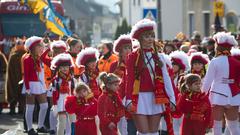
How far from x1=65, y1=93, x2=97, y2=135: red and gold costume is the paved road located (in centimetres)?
329

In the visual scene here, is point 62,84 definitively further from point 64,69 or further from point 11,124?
point 11,124

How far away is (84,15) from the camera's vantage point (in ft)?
419

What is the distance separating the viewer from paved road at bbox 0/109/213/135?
16.2m

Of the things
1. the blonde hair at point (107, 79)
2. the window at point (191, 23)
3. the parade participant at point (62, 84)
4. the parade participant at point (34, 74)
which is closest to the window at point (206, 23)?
the window at point (191, 23)

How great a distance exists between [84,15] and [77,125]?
11593cm

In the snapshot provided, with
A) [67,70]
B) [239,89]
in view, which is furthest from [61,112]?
[239,89]

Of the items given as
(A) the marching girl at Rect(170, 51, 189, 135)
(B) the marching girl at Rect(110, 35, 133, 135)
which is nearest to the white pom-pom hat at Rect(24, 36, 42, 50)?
(B) the marching girl at Rect(110, 35, 133, 135)

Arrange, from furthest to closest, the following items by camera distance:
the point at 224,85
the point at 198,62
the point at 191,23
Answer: the point at 191,23 → the point at 198,62 → the point at 224,85

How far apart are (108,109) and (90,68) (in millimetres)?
1380

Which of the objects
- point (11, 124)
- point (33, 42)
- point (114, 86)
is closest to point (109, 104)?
point (114, 86)

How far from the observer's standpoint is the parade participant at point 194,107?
39.8 ft

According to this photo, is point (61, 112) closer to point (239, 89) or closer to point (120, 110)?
point (120, 110)

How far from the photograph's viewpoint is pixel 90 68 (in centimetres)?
1322

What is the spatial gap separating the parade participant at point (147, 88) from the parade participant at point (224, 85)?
1.84 metres
